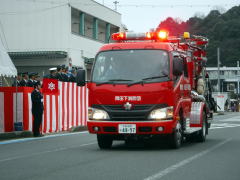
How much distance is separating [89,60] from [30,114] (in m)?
23.1

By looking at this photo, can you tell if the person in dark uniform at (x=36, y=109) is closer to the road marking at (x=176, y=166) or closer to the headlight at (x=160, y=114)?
the headlight at (x=160, y=114)

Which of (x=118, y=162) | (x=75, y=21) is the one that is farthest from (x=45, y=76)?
(x=75, y=21)

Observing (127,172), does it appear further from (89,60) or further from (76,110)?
(89,60)

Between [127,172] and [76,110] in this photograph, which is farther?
[76,110]

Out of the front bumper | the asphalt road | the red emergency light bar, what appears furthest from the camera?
the red emergency light bar

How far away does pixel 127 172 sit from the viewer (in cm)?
874

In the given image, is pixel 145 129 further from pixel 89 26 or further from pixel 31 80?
pixel 89 26

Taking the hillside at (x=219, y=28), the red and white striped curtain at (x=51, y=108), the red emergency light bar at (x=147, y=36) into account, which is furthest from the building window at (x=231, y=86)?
the red emergency light bar at (x=147, y=36)

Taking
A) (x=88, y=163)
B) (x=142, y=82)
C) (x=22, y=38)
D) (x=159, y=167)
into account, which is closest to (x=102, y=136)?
(x=142, y=82)

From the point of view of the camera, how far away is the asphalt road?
8.43 metres

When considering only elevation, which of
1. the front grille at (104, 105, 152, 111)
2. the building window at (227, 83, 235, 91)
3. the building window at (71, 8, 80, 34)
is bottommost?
the front grille at (104, 105, 152, 111)

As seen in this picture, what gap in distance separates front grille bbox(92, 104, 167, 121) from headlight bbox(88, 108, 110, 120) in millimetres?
129

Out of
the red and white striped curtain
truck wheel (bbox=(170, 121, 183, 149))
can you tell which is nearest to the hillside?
the red and white striped curtain

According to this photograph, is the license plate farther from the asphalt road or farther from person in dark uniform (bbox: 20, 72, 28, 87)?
person in dark uniform (bbox: 20, 72, 28, 87)
